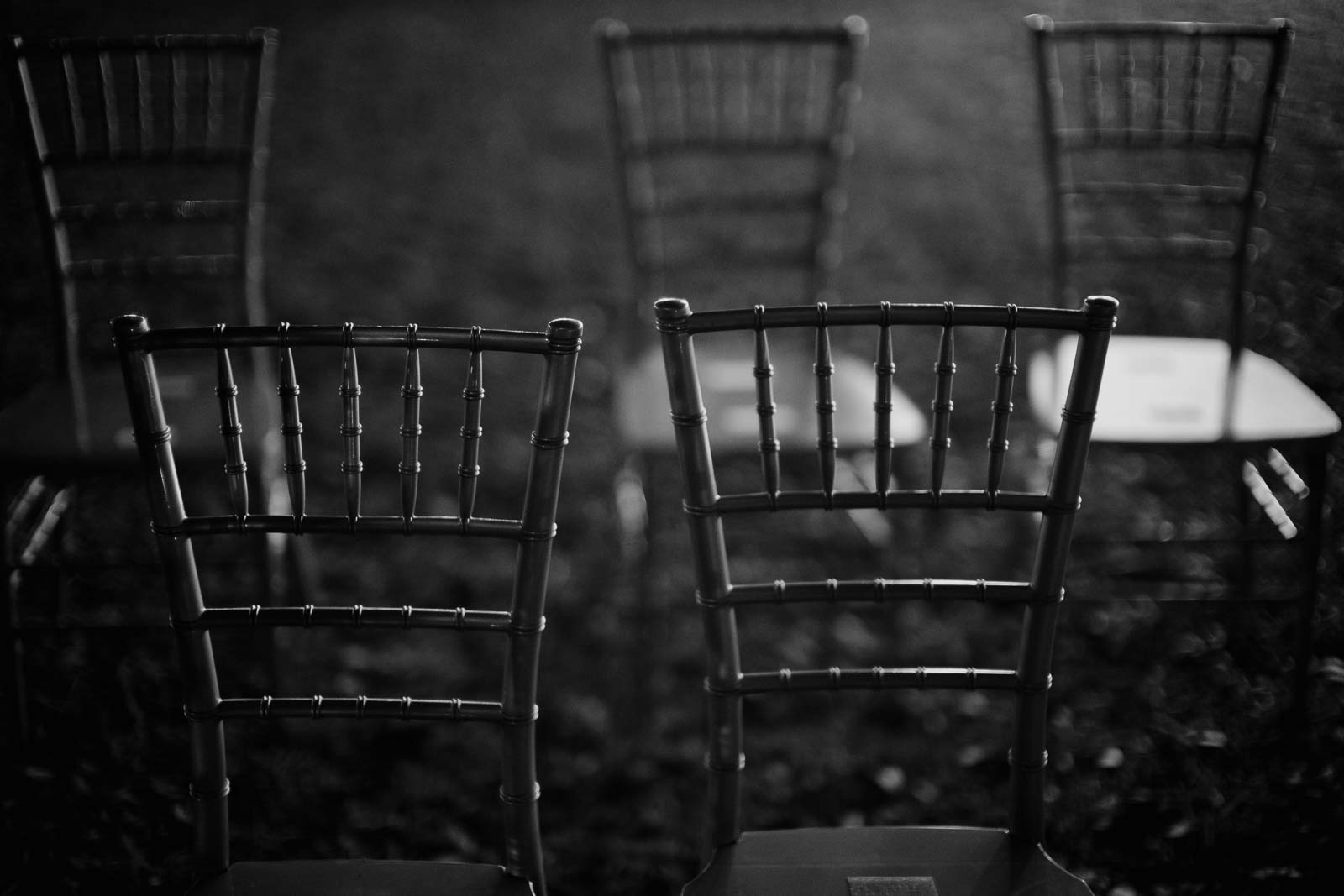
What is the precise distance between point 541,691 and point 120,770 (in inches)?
27.4

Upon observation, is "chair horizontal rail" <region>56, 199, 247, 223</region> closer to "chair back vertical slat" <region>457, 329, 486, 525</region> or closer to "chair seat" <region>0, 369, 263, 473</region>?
"chair seat" <region>0, 369, 263, 473</region>

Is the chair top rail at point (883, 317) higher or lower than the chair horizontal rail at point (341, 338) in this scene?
lower

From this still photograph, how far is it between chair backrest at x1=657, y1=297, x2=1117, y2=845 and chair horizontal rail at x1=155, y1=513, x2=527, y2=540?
0.59ft

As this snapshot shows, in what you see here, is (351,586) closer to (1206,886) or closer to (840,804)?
(840,804)

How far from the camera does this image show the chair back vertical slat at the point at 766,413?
1173mm

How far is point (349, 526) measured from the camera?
1175mm

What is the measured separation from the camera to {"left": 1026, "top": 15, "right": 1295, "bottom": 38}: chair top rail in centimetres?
210

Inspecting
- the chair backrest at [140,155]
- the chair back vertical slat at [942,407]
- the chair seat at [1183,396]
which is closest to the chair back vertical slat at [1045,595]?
the chair back vertical slat at [942,407]

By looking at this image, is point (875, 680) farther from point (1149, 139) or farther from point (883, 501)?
point (1149, 139)

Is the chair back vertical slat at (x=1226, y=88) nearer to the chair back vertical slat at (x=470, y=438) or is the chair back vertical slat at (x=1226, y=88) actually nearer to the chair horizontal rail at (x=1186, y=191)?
the chair horizontal rail at (x=1186, y=191)

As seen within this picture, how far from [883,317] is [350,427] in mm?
502

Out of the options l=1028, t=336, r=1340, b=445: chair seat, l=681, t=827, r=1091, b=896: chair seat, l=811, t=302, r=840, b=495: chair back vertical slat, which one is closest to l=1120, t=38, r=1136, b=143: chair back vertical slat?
l=1028, t=336, r=1340, b=445: chair seat

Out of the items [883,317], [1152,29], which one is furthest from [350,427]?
[1152,29]

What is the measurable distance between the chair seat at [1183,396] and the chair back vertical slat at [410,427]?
1.11m
